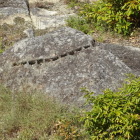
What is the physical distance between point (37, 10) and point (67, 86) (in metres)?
4.40

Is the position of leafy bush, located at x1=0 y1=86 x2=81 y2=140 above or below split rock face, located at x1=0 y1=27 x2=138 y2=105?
below

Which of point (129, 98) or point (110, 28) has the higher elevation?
point (129, 98)

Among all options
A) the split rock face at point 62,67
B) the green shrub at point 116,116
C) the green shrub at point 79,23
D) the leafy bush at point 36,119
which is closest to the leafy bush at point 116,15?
the green shrub at point 79,23

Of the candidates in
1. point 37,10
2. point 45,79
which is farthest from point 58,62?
point 37,10

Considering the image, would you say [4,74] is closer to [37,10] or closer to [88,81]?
[88,81]

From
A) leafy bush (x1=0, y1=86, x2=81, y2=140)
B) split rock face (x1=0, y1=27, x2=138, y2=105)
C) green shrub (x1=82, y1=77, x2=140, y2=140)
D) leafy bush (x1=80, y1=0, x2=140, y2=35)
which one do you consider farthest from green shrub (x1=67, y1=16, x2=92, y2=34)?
green shrub (x1=82, y1=77, x2=140, y2=140)

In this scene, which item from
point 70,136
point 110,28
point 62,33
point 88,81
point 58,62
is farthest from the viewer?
point 110,28

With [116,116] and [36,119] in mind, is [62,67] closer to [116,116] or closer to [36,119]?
[36,119]

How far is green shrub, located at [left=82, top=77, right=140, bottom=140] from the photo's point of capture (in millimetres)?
3740

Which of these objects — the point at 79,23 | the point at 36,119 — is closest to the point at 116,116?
the point at 36,119

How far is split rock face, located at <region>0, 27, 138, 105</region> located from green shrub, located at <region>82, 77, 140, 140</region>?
2.14 feet

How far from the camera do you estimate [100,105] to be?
12.8 ft

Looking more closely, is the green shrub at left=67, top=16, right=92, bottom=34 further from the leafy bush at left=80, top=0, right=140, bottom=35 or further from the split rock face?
the split rock face

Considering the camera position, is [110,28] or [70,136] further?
[110,28]
